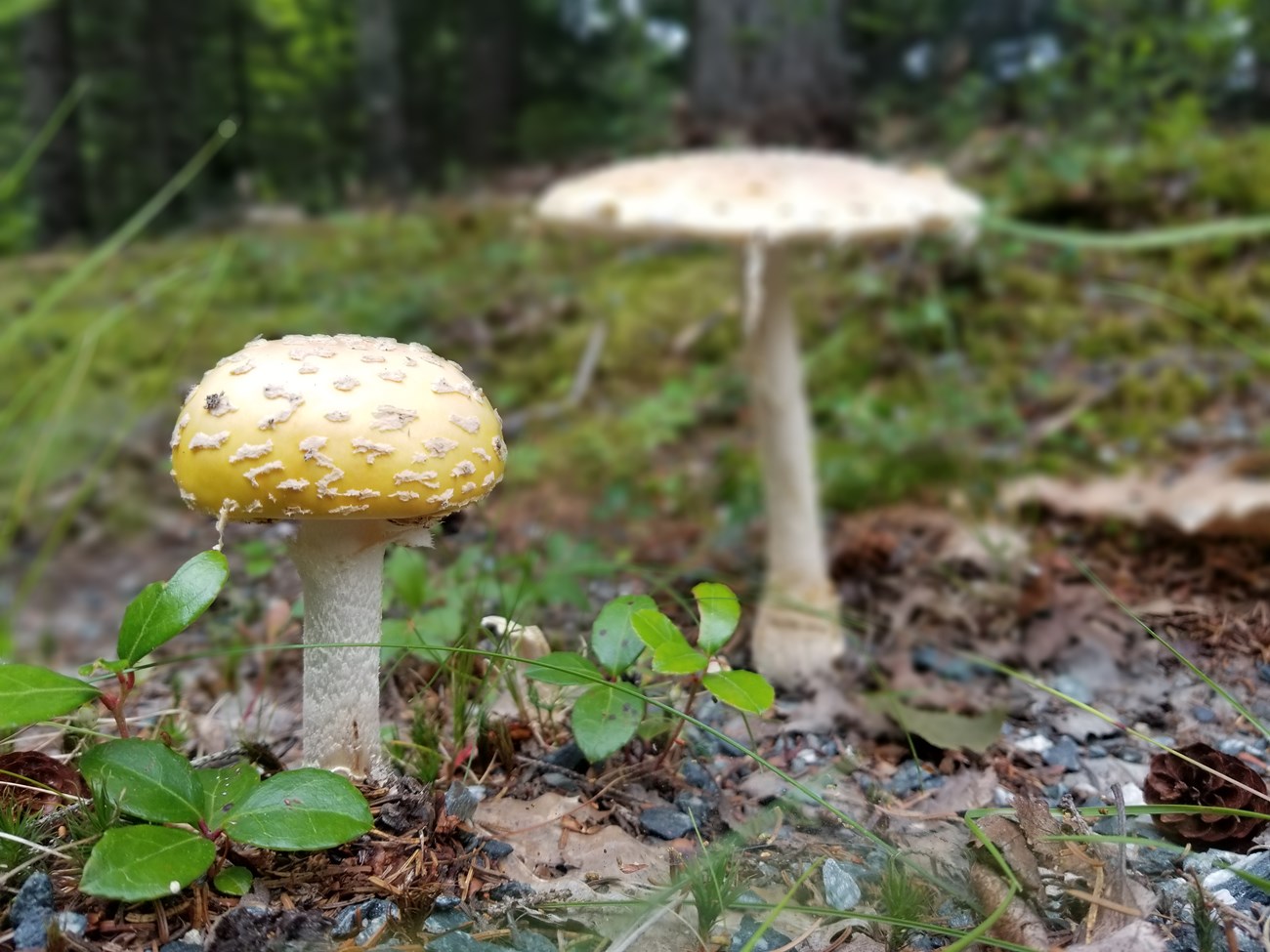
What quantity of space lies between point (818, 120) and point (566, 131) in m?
5.40

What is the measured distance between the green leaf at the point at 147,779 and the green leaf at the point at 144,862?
0.04 m

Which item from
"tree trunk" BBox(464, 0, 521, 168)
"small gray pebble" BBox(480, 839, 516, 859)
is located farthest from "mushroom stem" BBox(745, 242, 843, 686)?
"tree trunk" BBox(464, 0, 521, 168)

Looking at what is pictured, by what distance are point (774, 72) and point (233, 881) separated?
679cm

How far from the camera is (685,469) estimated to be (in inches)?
182

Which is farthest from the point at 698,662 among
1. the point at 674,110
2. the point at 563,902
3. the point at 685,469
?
the point at 674,110

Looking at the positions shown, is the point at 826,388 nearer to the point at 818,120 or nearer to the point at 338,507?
the point at 818,120

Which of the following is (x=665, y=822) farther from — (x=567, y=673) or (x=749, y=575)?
(x=749, y=575)

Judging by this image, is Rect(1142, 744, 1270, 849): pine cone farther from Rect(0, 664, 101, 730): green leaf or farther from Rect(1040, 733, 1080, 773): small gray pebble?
Rect(0, 664, 101, 730): green leaf

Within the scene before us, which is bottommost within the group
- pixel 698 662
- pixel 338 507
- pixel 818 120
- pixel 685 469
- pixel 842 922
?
pixel 685 469

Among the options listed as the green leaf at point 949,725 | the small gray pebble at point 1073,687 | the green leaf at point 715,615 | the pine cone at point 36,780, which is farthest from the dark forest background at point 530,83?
the small gray pebble at point 1073,687

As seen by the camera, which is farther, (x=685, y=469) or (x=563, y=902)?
(x=685, y=469)

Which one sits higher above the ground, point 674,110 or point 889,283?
point 674,110

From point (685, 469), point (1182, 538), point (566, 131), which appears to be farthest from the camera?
point (566, 131)

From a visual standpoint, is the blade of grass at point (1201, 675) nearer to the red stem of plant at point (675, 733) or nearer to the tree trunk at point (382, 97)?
the red stem of plant at point (675, 733)
